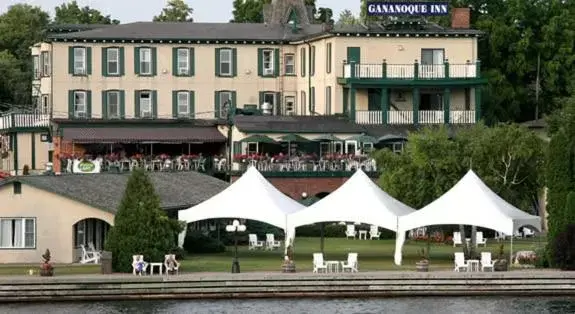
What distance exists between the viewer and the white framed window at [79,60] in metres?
107

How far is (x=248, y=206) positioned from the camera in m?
70.5

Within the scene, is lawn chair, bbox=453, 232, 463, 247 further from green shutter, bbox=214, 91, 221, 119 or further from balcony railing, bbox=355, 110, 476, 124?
green shutter, bbox=214, 91, 221, 119

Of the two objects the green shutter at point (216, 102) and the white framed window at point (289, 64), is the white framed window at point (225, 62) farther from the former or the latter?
the white framed window at point (289, 64)

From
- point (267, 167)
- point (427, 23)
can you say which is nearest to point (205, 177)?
point (267, 167)

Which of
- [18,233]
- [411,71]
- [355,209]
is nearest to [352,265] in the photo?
[355,209]

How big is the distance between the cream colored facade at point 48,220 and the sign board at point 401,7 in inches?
1492

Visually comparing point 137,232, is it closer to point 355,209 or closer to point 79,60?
point 355,209

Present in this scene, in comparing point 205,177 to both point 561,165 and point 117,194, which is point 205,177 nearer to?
point 117,194

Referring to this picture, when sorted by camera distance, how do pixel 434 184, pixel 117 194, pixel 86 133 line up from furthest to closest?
pixel 86 133
pixel 434 184
pixel 117 194

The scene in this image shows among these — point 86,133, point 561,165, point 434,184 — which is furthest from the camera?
point 86,133

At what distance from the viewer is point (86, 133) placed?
10369 centimetres

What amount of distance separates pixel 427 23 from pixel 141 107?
56.0 ft

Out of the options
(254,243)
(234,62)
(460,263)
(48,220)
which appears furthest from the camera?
(234,62)

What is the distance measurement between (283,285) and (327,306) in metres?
2.46
